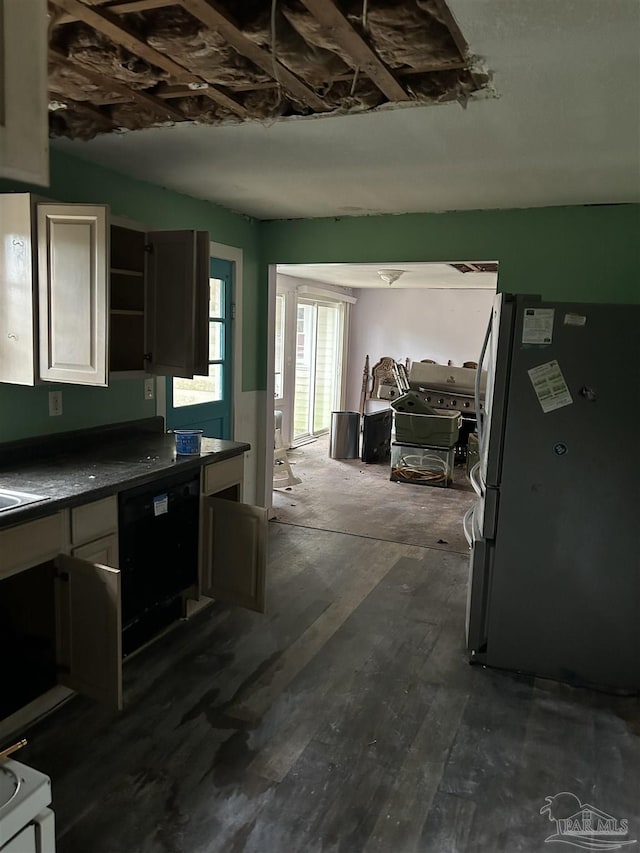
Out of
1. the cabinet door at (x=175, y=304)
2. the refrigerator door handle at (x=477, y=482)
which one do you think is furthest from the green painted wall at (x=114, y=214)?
the refrigerator door handle at (x=477, y=482)

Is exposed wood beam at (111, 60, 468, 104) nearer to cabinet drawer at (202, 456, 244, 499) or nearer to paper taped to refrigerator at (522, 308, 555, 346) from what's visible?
paper taped to refrigerator at (522, 308, 555, 346)

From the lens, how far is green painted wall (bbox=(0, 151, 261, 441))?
113 inches

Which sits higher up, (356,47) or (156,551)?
(356,47)

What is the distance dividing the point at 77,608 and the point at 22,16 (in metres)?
2.02

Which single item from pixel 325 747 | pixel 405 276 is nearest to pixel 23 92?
pixel 325 747

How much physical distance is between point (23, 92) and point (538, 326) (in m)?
2.29

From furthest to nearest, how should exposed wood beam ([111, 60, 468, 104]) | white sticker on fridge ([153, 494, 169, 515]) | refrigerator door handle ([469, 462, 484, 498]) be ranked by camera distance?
refrigerator door handle ([469, 462, 484, 498]), white sticker on fridge ([153, 494, 169, 515]), exposed wood beam ([111, 60, 468, 104])

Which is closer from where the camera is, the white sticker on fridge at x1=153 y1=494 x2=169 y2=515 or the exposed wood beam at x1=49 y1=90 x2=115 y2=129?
the exposed wood beam at x1=49 y1=90 x2=115 y2=129

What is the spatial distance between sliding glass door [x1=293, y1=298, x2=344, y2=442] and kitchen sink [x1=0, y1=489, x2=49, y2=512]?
586 centimetres

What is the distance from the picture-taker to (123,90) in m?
2.21

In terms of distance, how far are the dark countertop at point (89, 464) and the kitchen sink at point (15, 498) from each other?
4 cm

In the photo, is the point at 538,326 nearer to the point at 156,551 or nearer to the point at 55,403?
the point at 156,551

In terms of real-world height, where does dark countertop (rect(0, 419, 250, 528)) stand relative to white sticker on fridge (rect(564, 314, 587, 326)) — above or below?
below

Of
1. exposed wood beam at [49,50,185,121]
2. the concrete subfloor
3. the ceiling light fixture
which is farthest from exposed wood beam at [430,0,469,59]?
the ceiling light fixture
